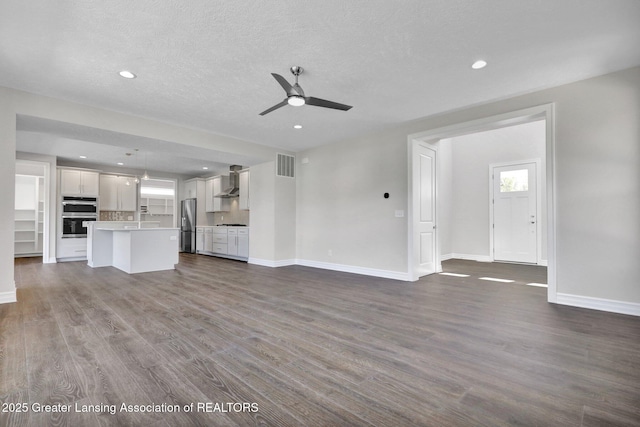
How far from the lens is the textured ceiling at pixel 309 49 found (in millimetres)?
2326

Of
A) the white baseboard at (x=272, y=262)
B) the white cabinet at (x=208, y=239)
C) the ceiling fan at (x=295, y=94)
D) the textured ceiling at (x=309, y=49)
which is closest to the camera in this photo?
the textured ceiling at (x=309, y=49)

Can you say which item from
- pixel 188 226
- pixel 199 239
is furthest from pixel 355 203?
pixel 188 226

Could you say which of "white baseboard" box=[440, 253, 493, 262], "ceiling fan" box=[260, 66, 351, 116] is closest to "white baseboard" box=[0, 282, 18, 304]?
"ceiling fan" box=[260, 66, 351, 116]

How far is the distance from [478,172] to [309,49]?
6510 mm

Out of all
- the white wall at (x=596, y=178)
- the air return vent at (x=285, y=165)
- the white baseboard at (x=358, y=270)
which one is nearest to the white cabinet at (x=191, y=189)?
the air return vent at (x=285, y=165)

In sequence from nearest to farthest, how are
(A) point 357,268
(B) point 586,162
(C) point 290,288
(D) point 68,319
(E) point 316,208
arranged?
(D) point 68,319 < (B) point 586,162 < (C) point 290,288 < (A) point 357,268 < (E) point 316,208

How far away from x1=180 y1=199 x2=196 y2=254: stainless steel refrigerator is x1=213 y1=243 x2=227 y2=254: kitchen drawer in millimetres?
1465

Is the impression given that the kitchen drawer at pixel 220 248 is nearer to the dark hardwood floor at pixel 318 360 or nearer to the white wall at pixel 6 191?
the dark hardwood floor at pixel 318 360

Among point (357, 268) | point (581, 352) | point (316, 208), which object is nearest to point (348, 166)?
point (316, 208)

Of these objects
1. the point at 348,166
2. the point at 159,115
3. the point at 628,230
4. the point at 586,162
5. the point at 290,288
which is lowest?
the point at 290,288

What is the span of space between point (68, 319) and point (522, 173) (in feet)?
28.8

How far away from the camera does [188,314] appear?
10.7 feet

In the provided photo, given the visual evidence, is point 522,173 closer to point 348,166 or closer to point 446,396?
point 348,166

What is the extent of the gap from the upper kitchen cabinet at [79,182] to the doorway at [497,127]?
28.5ft
